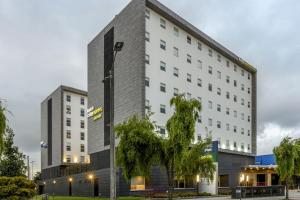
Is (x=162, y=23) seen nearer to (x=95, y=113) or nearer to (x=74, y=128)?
(x=95, y=113)

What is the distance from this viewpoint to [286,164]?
4009 cm

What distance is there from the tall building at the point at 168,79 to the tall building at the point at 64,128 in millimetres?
28415

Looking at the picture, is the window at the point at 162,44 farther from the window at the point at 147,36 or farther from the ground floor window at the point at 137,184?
the ground floor window at the point at 137,184

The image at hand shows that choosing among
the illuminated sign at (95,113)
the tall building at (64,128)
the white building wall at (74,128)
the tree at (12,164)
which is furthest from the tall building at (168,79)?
the white building wall at (74,128)

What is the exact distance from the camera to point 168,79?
185 feet

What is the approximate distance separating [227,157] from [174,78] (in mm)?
19555

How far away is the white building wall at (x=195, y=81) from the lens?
5403 centimetres

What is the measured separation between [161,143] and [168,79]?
118 ft

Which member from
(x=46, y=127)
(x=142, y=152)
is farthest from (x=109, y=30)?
(x=46, y=127)

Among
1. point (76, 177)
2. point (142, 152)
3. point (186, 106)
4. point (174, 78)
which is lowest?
point (76, 177)

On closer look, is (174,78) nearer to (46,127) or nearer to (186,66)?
(186,66)

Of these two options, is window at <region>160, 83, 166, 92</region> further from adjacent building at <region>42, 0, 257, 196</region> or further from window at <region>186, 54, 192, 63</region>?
window at <region>186, 54, 192, 63</region>

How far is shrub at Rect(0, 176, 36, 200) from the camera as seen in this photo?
2227cm

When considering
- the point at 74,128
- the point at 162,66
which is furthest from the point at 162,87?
the point at 74,128
